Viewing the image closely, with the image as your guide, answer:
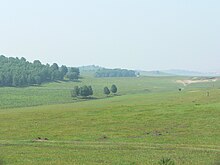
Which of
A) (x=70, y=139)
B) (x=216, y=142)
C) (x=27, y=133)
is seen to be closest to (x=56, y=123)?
(x=27, y=133)

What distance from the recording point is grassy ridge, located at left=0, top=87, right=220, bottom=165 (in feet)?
140

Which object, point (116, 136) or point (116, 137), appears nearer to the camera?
point (116, 137)

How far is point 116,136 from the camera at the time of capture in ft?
186

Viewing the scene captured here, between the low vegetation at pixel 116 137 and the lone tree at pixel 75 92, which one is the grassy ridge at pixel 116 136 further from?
the lone tree at pixel 75 92

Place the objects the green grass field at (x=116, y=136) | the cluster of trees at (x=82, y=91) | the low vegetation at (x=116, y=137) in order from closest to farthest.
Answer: the low vegetation at (x=116, y=137) → the green grass field at (x=116, y=136) → the cluster of trees at (x=82, y=91)

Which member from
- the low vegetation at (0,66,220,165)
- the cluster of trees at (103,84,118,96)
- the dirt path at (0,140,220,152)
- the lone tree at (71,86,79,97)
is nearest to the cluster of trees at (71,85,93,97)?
the lone tree at (71,86,79,97)

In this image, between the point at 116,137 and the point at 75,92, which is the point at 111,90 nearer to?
the point at 75,92

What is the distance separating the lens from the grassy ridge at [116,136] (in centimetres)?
4278

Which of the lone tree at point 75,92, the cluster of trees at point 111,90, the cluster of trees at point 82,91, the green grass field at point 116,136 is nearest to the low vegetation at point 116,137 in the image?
the green grass field at point 116,136

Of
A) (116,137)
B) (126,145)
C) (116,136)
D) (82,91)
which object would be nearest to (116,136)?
(116,136)

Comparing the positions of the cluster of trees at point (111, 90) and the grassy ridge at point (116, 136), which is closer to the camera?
the grassy ridge at point (116, 136)

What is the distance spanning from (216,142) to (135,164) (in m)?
15.5

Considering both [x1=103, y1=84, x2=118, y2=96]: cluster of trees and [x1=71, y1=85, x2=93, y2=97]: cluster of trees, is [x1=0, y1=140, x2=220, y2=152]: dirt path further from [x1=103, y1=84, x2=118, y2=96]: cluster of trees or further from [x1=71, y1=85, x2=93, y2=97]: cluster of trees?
[x1=103, y1=84, x2=118, y2=96]: cluster of trees

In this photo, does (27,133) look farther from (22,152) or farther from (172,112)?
(172,112)
